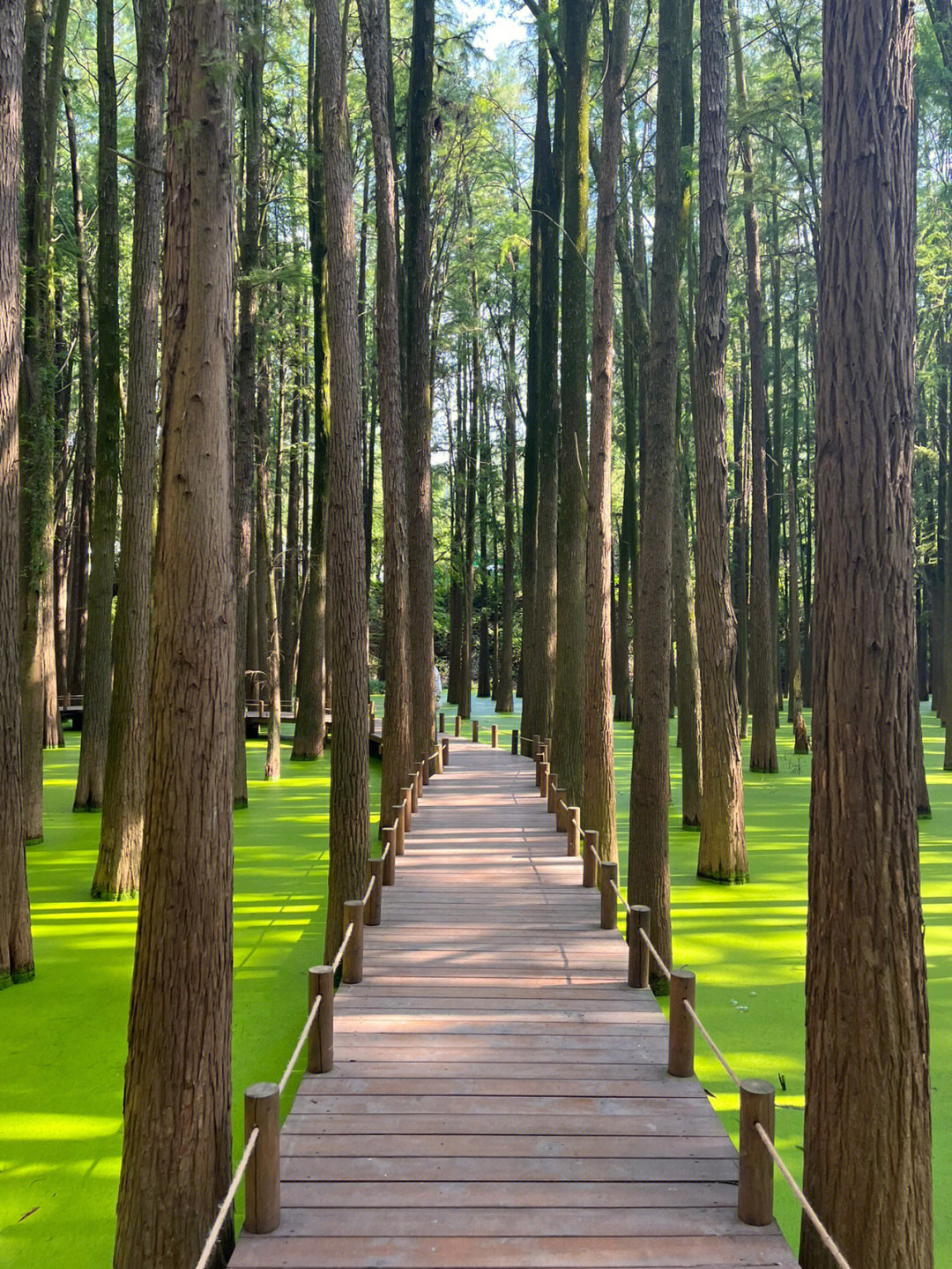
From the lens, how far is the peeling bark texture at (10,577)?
6.53 m

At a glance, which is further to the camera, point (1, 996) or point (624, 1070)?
point (1, 996)

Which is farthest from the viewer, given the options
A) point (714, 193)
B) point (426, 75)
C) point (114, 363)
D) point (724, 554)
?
point (426, 75)

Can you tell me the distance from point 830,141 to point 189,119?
7.69 ft

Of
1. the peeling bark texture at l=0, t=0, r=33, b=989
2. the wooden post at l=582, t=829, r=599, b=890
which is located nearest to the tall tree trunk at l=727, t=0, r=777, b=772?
the wooden post at l=582, t=829, r=599, b=890

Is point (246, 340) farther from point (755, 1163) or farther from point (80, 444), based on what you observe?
point (755, 1163)

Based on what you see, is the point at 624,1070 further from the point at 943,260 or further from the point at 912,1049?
the point at 943,260

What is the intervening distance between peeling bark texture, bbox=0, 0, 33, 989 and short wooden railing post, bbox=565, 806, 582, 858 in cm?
469

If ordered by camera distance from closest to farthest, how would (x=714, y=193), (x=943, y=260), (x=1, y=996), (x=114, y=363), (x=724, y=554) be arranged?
(x=1, y=996) → (x=714, y=193) → (x=724, y=554) → (x=114, y=363) → (x=943, y=260)

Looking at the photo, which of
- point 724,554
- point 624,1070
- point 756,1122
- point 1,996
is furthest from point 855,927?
point 724,554

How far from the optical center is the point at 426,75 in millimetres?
11562

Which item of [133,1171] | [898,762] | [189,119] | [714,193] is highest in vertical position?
[714,193]

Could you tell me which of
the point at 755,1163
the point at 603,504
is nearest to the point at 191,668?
the point at 755,1163

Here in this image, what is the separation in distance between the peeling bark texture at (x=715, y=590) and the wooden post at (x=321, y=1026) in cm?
575

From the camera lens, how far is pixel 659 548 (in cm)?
727
